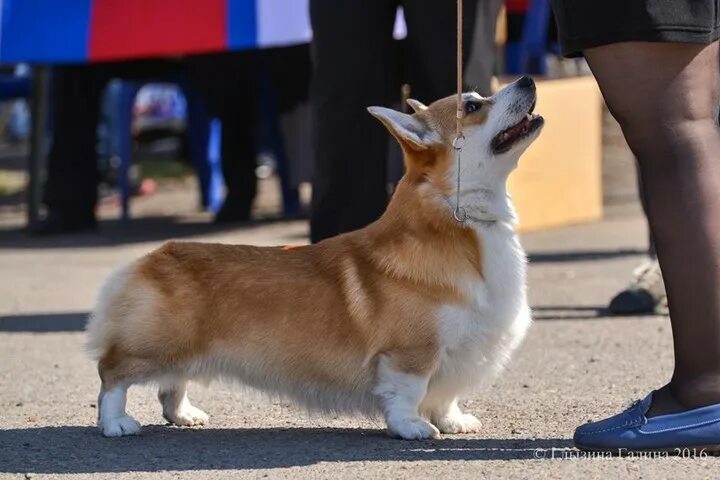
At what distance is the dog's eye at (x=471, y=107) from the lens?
3.63m

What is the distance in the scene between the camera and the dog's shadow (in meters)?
3.23

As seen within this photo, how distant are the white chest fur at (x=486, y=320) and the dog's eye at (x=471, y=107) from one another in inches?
12.4

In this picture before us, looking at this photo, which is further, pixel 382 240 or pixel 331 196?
pixel 331 196

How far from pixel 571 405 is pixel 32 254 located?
4673 mm

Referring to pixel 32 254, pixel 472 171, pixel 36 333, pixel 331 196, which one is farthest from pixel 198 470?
pixel 32 254

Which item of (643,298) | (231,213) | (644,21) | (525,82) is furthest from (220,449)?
(231,213)

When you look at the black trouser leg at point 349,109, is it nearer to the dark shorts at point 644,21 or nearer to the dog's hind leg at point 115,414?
the dog's hind leg at point 115,414

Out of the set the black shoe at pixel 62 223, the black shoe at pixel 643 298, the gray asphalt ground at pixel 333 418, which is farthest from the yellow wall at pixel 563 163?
the black shoe at pixel 62 223

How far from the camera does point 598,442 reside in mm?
3178

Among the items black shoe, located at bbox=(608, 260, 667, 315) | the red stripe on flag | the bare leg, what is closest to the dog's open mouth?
the bare leg

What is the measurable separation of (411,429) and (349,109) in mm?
1455

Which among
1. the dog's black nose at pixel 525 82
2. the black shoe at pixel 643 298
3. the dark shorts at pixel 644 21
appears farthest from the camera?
the black shoe at pixel 643 298

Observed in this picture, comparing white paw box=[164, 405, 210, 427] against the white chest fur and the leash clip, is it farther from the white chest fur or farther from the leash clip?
the leash clip

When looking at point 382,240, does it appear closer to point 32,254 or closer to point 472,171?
point 472,171
